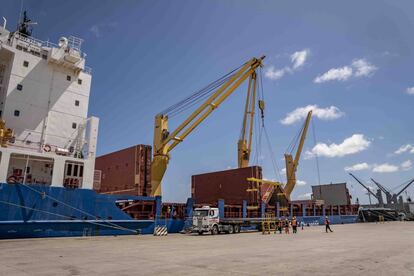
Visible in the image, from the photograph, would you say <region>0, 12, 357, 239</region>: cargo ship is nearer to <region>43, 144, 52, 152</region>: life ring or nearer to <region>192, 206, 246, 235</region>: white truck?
<region>43, 144, 52, 152</region>: life ring

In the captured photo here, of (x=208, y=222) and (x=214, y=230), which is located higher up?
(x=208, y=222)

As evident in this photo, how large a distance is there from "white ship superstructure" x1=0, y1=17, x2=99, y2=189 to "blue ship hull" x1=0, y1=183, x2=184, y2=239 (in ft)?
2.68

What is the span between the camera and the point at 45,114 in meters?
20.6

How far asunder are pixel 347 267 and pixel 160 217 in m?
17.2

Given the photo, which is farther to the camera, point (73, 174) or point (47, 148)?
point (73, 174)

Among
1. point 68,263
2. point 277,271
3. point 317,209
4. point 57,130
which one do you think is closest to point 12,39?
point 57,130

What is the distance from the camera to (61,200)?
17.8 metres

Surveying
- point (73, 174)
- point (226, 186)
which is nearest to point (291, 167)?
point (226, 186)

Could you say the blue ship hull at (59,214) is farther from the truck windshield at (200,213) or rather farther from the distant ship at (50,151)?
the truck windshield at (200,213)

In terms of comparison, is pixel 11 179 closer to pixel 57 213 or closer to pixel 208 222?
pixel 57 213

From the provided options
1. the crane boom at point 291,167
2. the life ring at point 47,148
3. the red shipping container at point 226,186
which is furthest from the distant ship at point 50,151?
the crane boom at point 291,167

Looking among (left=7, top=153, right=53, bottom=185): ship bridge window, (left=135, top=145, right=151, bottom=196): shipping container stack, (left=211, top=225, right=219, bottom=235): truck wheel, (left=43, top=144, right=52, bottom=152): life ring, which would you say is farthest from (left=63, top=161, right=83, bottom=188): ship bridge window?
(left=211, top=225, right=219, bottom=235): truck wheel

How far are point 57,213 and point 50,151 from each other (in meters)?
4.02

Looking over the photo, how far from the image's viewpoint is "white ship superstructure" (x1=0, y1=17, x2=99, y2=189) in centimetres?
1831
